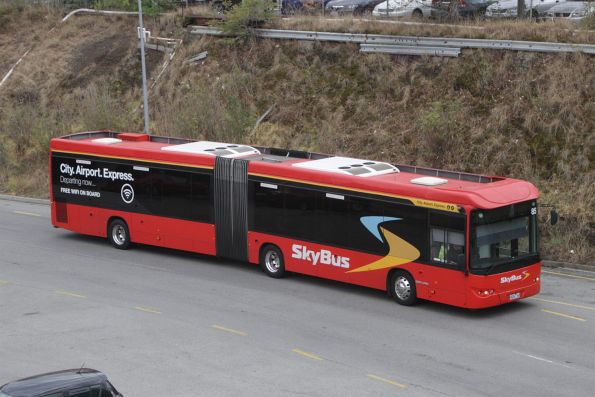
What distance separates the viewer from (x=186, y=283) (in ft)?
79.7

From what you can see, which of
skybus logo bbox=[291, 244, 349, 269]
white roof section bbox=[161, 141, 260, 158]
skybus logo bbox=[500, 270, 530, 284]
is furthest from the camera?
white roof section bbox=[161, 141, 260, 158]

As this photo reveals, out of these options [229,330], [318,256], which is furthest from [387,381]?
[318,256]

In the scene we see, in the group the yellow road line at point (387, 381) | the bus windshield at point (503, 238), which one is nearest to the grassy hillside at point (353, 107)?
the bus windshield at point (503, 238)

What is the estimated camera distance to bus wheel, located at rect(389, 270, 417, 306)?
21812mm

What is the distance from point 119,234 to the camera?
28297 millimetres

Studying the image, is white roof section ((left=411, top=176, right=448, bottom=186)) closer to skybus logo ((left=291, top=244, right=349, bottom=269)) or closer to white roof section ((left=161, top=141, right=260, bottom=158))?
skybus logo ((left=291, top=244, right=349, bottom=269))

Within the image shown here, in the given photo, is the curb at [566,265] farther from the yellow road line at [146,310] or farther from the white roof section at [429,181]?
the yellow road line at [146,310]

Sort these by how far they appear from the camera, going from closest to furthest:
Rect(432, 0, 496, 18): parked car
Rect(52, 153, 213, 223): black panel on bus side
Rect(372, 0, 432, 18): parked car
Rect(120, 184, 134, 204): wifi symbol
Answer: Rect(52, 153, 213, 223): black panel on bus side → Rect(120, 184, 134, 204): wifi symbol → Rect(432, 0, 496, 18): parked car → Rect(372, 0, 432, 18): parked car

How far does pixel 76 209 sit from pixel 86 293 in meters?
6.24

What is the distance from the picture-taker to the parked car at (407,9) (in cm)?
4147

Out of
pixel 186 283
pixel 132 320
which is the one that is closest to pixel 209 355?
pixel 132 320

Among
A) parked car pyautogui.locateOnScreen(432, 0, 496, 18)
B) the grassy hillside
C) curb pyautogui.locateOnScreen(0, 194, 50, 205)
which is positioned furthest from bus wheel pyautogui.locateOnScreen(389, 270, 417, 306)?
parked car pyautogui.locateOnScreen(432, 0, 496, 18)

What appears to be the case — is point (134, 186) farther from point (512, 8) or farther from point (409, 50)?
point (512, 8)

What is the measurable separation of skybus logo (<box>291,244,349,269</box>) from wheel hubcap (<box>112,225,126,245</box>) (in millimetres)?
6306
